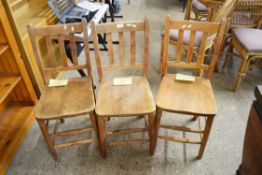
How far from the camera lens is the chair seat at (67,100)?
4.24 feet

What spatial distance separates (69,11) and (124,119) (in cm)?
136

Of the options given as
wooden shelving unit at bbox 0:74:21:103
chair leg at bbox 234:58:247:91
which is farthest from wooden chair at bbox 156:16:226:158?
wooden shelving unit at bbox 0:74:21:103

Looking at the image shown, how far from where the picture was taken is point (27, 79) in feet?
5.61

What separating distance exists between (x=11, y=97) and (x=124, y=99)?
119cm

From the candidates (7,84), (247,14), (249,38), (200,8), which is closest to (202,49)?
(249,38)


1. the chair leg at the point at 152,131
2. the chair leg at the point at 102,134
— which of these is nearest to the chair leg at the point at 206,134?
the chair leg at the point at 152,131

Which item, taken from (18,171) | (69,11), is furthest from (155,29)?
(18,171)

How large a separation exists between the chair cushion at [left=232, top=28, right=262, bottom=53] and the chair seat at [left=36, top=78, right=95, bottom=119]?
1.53 metres

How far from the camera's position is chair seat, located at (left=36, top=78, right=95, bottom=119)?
129 centimetres

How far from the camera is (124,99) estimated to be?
1372 millimetres

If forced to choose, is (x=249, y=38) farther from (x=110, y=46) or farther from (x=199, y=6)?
(x=110, y=46)

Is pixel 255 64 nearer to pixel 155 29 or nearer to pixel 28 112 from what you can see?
pixel 155 29

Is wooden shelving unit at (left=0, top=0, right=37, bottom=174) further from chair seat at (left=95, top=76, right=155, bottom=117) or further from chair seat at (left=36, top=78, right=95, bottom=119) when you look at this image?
chair seat at (left=95, top=76, right=155, bottom=117)

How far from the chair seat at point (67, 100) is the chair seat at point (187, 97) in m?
0.49
